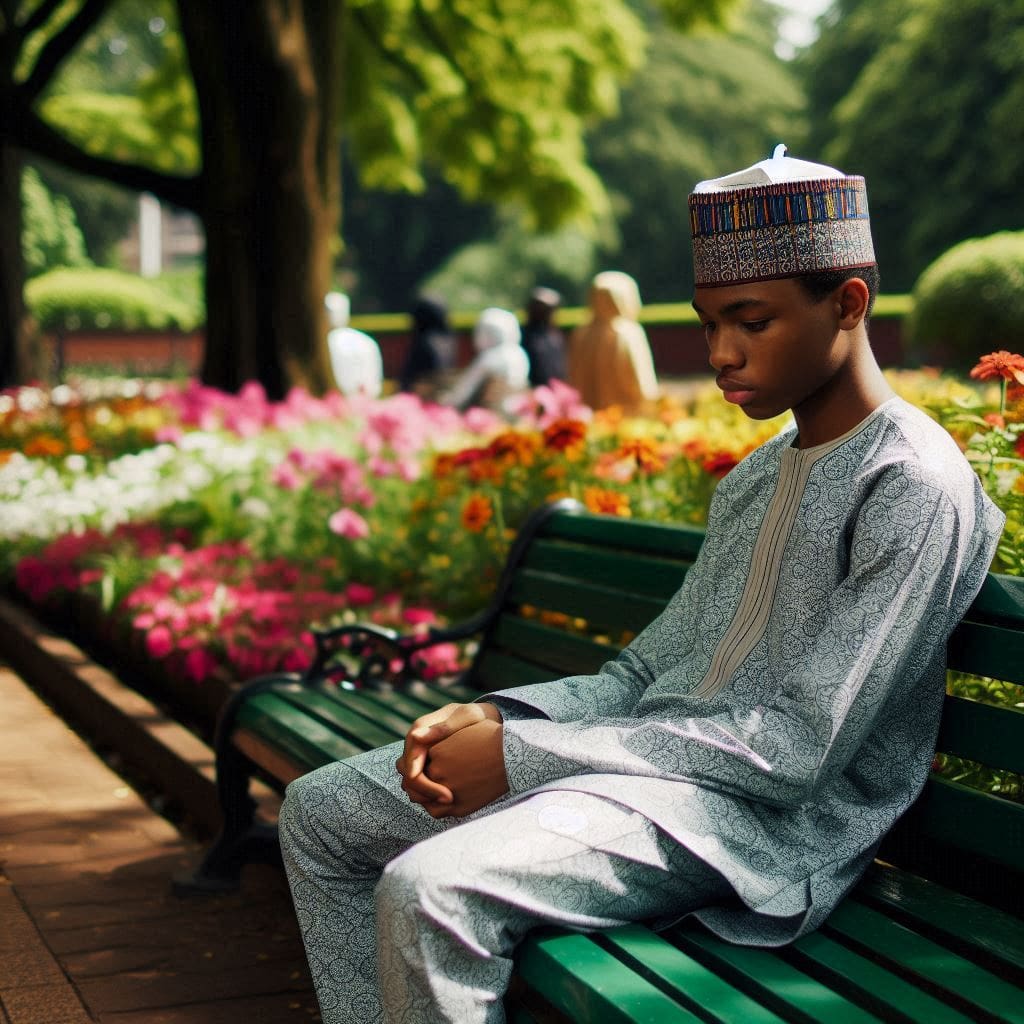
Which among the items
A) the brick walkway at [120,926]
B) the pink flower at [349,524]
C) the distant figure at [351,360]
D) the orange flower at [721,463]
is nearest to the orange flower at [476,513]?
the orange flower at [721,463]

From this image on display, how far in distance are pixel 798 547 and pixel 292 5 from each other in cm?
802

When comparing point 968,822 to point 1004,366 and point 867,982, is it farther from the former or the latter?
point 1004,366

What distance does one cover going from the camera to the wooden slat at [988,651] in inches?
95.0

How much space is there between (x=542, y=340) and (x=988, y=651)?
11544 mm

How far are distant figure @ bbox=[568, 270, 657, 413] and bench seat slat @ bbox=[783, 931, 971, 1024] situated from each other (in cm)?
878

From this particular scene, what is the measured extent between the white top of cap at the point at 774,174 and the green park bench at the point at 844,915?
70 cm

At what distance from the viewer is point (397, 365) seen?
36.8 meters

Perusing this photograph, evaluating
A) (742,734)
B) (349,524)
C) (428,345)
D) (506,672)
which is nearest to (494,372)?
(428,345)

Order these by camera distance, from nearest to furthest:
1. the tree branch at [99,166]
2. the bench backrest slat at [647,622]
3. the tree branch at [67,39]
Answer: the bench backrest slat at [647,622]
the tree branch at [99,166]
the tree branch at [67,39]

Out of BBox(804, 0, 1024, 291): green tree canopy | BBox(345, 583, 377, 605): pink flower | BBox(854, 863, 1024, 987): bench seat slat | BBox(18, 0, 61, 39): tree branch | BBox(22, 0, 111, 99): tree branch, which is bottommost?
BBox(345, 583, 377, 605): pink flower

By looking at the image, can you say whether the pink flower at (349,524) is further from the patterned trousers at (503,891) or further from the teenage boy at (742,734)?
the patterned trousers at (503,891)

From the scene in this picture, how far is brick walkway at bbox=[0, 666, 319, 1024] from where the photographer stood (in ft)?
10.6

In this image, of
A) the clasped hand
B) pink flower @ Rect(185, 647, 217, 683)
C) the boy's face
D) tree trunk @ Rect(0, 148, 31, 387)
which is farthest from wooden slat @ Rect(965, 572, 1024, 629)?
tree trunk @ Rect(0, 148, 31, 387)

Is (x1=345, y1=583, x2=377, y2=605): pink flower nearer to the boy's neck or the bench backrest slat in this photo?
the bench backrest slat
